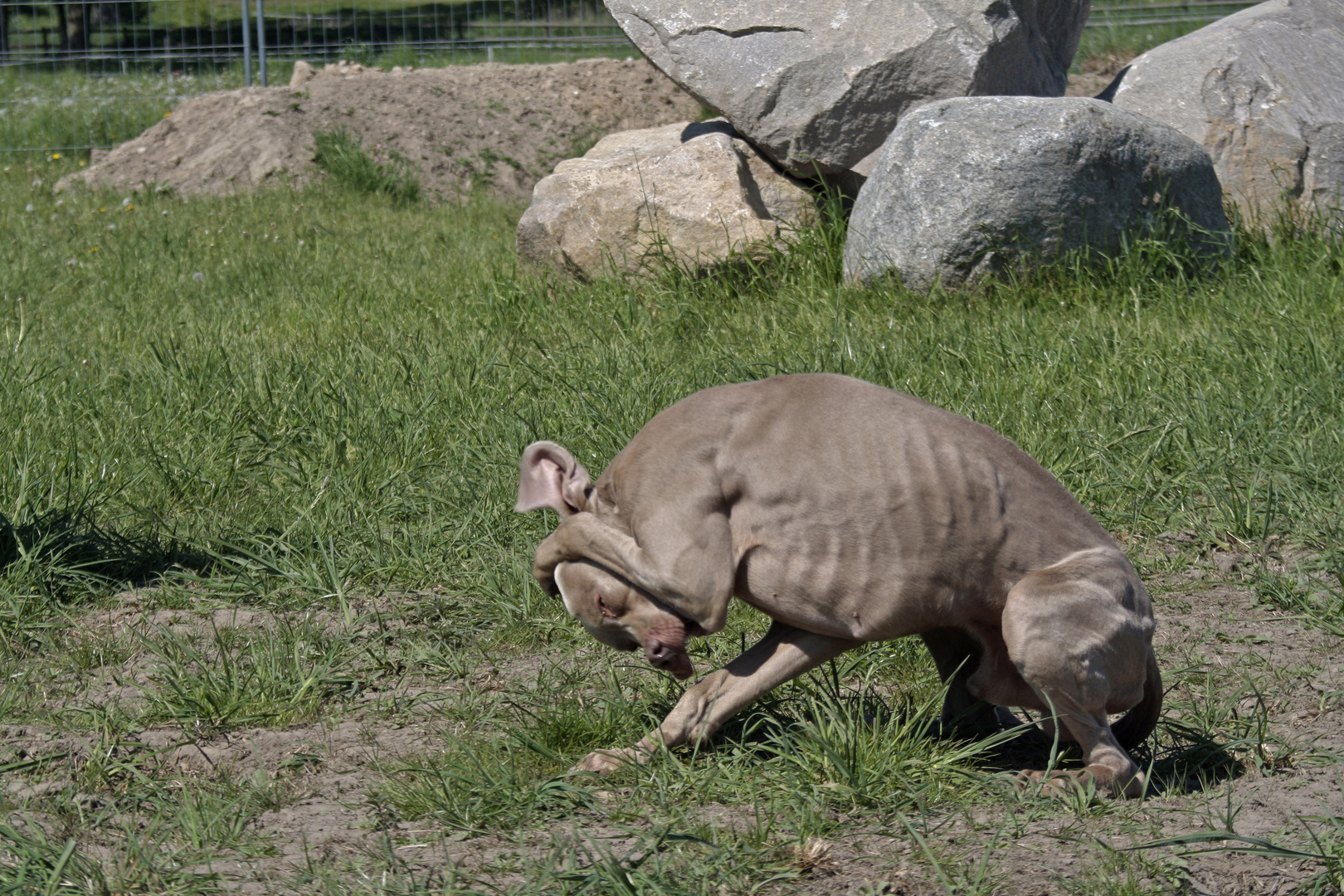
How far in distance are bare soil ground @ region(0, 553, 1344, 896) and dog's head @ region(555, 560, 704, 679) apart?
1.07 ft

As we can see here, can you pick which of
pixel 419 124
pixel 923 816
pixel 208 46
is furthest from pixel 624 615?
pixel 208 46

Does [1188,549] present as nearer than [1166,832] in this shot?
No

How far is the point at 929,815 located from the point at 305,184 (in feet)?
27.2

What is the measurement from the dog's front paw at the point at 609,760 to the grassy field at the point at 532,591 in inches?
1.3

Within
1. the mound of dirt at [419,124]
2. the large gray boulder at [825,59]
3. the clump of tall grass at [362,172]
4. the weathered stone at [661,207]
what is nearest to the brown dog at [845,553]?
the weathered stone at [661,207]

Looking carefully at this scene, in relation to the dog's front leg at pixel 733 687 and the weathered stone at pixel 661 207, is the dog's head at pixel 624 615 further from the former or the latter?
the weathered stone at pixel 661 207

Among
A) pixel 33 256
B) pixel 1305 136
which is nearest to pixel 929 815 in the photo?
pixel 1305 136

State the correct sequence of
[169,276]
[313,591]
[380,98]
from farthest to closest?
1. [380,98]
2. [169,276]
3. [313,591]

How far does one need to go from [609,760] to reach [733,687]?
32 cm

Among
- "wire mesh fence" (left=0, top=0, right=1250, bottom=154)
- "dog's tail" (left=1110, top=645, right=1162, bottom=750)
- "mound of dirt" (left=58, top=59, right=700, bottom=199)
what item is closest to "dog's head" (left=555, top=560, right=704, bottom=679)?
"dog's tail" (left=1110, top=645, right=1162, bottom=750)

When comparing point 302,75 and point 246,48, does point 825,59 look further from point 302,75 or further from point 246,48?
point 246,48

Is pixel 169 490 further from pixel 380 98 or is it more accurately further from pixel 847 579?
pixel 380 98

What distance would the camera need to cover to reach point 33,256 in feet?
24.9

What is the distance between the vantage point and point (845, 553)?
243 cm
